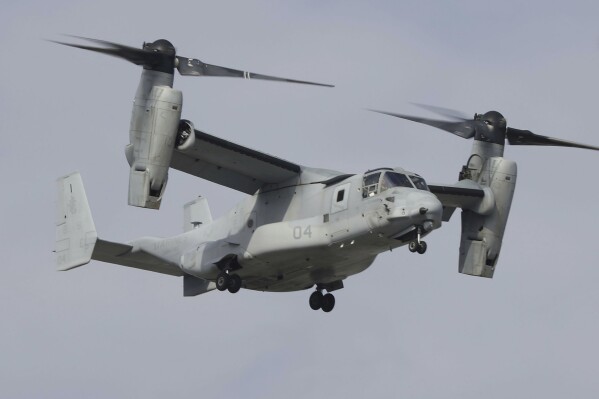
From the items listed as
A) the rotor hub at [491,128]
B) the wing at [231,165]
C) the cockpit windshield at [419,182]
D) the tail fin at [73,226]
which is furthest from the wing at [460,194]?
the tail fin at [73,226]

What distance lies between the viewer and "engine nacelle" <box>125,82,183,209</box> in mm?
34594

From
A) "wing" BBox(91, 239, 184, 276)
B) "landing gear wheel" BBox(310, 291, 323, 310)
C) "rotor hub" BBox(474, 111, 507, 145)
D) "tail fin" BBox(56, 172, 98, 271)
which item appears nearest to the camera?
"tail fin" BBox(56, 172, 98, 271)

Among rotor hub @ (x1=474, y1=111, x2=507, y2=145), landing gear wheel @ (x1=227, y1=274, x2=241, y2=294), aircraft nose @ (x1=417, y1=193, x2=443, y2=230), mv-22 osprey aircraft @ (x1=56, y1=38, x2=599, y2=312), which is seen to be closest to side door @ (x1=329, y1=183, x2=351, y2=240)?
mv-22 osprey aircraft @ (x1=56, y1=38, x2=599, y2=312)

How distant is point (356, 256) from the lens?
119 ft

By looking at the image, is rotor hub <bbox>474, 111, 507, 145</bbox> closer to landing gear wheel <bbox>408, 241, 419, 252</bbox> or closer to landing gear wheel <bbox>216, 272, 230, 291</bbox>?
landing gear wheel <bbox>408, 241, 419, 252</bbox>

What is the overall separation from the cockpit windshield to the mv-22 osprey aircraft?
1.4 inches

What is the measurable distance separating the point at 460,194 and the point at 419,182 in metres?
3.43

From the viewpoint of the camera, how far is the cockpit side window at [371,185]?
3525 cm

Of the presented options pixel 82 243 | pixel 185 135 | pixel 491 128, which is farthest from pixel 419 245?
pixel 82 243

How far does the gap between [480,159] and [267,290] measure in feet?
19.3

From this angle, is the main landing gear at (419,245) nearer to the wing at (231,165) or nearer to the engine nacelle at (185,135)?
the wing at (231,165)

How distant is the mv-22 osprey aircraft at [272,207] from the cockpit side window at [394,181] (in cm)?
2

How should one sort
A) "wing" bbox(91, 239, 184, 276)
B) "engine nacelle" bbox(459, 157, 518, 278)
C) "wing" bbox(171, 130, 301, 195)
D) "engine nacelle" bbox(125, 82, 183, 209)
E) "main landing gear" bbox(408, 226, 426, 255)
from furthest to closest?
1. "engine nacelle" bbox(459, 157, 518, 278)
2. "wing" bbox(91, 239, 184, 276)
3. "wing" bbox(171, 130, 301, 195)
4. "main landing gear" bbox(408, 226, 426, 255)
5. "engine nacelle" bbox(125, 82, 183, 209)

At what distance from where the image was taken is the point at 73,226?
3806 centimetres
